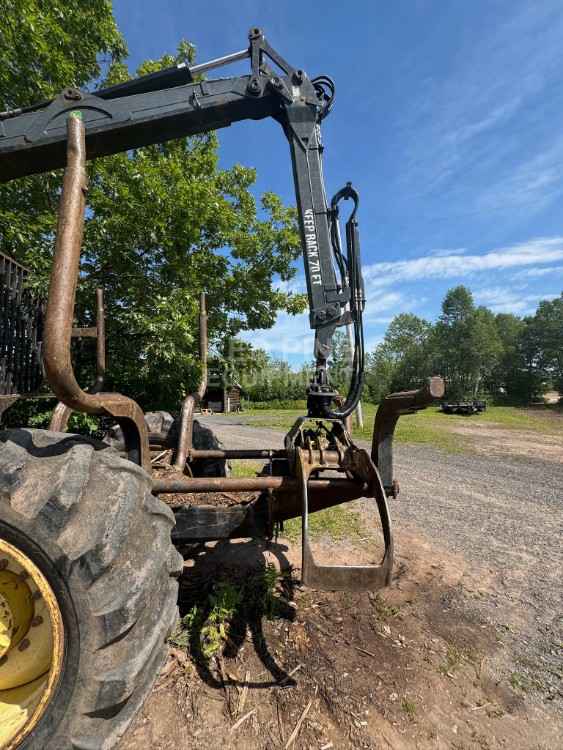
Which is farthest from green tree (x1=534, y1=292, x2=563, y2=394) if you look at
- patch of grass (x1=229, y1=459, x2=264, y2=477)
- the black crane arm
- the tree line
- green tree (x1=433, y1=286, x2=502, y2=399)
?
the black crane arm

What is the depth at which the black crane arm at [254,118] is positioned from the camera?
2945 mm

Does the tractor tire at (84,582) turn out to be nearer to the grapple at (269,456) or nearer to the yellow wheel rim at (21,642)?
the yellow wheel rim at (21,642)

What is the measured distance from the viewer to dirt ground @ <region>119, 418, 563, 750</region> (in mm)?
1778

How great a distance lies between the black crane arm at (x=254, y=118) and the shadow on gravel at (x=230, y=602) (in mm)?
1420

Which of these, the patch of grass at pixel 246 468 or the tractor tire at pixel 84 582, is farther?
the patch of grass at pixel 246 468

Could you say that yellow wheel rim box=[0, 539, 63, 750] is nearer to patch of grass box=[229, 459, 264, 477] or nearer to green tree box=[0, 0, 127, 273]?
patch of grass box=[229, 459, 264, 477]

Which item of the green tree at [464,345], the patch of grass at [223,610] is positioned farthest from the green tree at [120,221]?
the green tree at [464,345]

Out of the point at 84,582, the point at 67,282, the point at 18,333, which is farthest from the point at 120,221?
the point at 84,582

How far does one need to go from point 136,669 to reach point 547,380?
164ft

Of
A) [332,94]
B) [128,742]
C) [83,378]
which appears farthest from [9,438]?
[83,378]

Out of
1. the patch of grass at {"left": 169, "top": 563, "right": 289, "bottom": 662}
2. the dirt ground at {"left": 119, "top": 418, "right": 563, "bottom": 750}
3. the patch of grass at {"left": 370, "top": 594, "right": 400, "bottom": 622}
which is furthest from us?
the patch of grass at {"left": 370, "top": 594, "right": 400, "bottom": 622}

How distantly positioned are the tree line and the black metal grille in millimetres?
33365

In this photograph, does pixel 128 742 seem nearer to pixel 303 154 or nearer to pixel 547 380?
pixel 303 154

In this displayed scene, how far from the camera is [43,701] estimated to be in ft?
4.58
